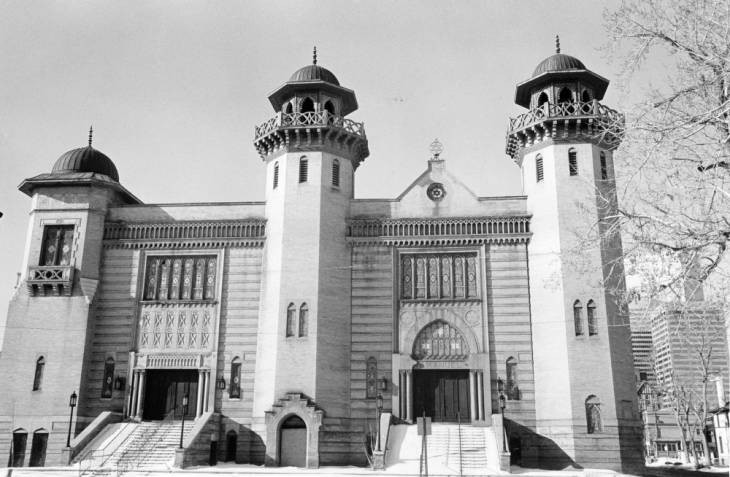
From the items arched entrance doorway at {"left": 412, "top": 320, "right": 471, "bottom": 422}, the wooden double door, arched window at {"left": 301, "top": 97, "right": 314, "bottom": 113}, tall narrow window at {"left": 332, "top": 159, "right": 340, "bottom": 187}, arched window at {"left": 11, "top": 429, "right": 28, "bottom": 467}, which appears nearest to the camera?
arched window at {"left": 11, "top": 429, "right": 28, "bottom": 467}

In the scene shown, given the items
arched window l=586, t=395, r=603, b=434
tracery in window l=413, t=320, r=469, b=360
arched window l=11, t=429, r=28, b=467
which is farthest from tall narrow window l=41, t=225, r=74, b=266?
arched window l=586, t=395, r=603, b=434

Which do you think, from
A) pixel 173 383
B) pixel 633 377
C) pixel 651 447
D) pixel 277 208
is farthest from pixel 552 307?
pixel 651 447

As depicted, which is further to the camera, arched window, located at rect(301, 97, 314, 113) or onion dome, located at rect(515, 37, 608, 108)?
arched window, located at rect(301, 97, 314, 113)

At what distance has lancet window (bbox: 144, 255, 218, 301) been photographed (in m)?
35.8

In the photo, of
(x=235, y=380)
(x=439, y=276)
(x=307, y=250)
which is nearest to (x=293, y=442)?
(x=235, y=380)

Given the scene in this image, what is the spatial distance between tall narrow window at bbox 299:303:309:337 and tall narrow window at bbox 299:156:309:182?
6596 millimetres

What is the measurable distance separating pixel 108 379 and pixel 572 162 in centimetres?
2474

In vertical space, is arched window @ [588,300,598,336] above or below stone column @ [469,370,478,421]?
above

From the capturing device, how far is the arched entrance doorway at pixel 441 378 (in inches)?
1312

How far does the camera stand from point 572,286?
32.4 metres

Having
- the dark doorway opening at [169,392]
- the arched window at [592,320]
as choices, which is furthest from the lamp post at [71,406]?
the arched window at [592,320]

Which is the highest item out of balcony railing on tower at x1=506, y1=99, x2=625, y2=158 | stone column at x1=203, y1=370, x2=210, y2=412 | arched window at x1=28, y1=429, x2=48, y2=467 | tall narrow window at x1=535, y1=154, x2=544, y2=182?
balcony railing on tower at x1=506, y1=99, x2=625, y2=158

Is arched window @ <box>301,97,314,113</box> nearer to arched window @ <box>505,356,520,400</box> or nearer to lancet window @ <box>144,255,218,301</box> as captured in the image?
lancet window @ <box>144,255,218,301</box>

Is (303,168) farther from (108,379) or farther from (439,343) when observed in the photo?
(108,379)
